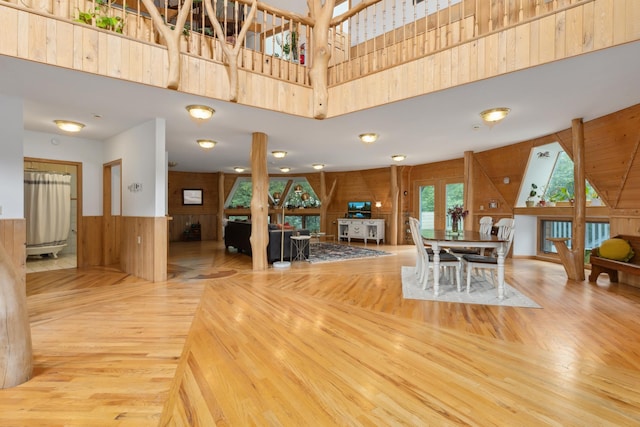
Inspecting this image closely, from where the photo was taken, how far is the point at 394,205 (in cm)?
1034

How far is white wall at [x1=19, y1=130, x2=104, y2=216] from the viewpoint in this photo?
5668mm

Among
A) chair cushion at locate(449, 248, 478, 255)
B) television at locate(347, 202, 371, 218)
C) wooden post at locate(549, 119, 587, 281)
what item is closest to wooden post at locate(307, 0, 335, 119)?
chair cushion at locate(449, 248, 478, 255)

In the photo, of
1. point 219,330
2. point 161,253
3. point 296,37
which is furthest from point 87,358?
point 296,37

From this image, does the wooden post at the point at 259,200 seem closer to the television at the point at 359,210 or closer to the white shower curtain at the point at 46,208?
the white shower curtain at the point at 46,208

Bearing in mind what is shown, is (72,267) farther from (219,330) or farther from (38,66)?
(219,330)

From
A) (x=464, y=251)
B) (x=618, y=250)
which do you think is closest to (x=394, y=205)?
(x=464, y=251)

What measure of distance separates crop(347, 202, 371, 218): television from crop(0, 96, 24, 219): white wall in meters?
8.95

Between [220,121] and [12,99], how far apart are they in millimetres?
2529

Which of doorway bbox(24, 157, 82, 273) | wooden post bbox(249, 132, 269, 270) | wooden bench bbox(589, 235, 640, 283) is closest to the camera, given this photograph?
wooden bench bbox(589, 235, 640, 283)

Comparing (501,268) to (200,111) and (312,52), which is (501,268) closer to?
(312,52)

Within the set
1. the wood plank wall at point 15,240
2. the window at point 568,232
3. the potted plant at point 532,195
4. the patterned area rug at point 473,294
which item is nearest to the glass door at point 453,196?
the potted plant at point 532,195

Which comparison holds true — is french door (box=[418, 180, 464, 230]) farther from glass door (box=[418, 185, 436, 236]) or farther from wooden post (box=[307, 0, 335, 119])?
wooden post (box=[307, 0, 335, 119])

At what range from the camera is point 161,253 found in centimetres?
494

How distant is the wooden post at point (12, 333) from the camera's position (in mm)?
1942
